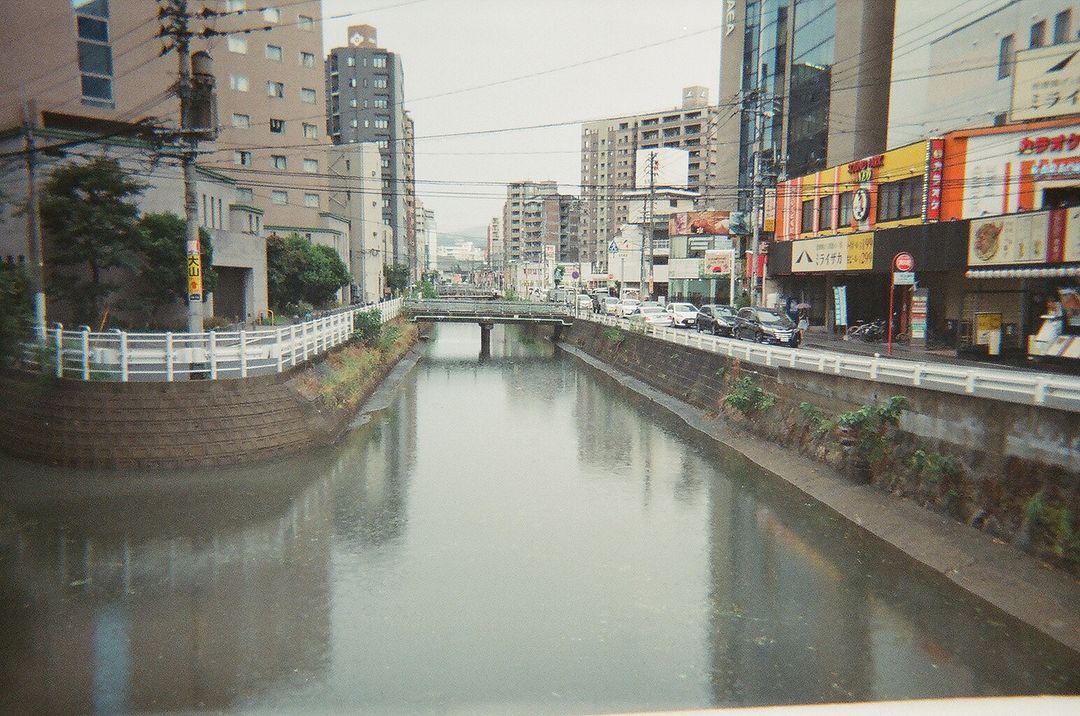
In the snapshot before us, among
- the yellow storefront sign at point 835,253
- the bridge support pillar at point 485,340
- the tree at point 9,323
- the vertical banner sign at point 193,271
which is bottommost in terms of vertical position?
the bridge support pillar at point 485,340

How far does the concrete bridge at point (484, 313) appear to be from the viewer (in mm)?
56500

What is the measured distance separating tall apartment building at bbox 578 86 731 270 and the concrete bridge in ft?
169

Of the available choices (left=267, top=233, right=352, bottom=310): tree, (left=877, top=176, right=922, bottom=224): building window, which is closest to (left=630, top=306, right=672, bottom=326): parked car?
(left=877, top=176, right=922, bottom=224): building window

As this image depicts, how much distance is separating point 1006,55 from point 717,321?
18035 mm

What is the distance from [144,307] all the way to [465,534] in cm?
2004

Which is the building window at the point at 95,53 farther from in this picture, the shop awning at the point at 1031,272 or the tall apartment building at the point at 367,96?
the tall apartment building at the point at 367,96

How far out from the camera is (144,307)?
29188 mm

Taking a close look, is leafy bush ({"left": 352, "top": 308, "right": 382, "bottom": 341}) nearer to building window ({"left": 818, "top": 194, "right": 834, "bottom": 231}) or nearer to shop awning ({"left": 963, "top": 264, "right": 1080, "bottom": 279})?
building window ({"left": 818, "top": 194, "right": 834, "bottom": 231})

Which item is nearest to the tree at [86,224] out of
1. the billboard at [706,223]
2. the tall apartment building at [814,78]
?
the tall apartment building at [814,78]

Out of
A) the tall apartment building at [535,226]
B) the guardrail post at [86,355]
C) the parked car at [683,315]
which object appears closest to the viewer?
the guardrail post at [86,355]

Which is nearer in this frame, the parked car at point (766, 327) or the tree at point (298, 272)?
the parked car at point (766, 327)

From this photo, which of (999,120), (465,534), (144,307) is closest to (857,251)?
(999,120)

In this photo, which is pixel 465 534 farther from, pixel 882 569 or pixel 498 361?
pixel 498 361

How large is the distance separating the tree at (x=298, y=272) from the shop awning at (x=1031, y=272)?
36.5 metres
